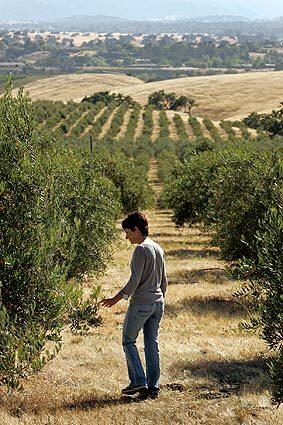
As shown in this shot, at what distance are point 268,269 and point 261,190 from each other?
23.6ft

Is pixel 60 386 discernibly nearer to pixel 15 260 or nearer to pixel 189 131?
pixel 15 260

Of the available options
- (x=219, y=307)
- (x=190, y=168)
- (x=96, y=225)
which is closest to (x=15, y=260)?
(x=96, y=225)

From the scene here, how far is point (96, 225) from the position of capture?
17.0 m

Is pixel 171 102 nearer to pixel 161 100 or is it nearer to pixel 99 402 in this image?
pixel 161 100

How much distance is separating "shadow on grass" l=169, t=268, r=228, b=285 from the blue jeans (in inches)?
490

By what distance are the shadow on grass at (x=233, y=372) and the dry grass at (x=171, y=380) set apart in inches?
0.7

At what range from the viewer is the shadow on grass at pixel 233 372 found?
11.1 metres

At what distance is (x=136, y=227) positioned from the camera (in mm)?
9484

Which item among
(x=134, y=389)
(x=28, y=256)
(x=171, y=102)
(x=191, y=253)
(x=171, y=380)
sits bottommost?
(x=191, y=253)

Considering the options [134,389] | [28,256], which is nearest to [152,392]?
[134,389]

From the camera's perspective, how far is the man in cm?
942

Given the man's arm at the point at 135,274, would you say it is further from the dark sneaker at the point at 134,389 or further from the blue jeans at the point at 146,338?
the dark sneaker at the point at 134,389

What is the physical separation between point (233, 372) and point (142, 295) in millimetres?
3550

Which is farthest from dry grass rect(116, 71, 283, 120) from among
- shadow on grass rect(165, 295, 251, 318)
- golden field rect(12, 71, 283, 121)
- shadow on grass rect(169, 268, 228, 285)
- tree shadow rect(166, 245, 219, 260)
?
shadow on grass rect(165, 295, 251, 318)
